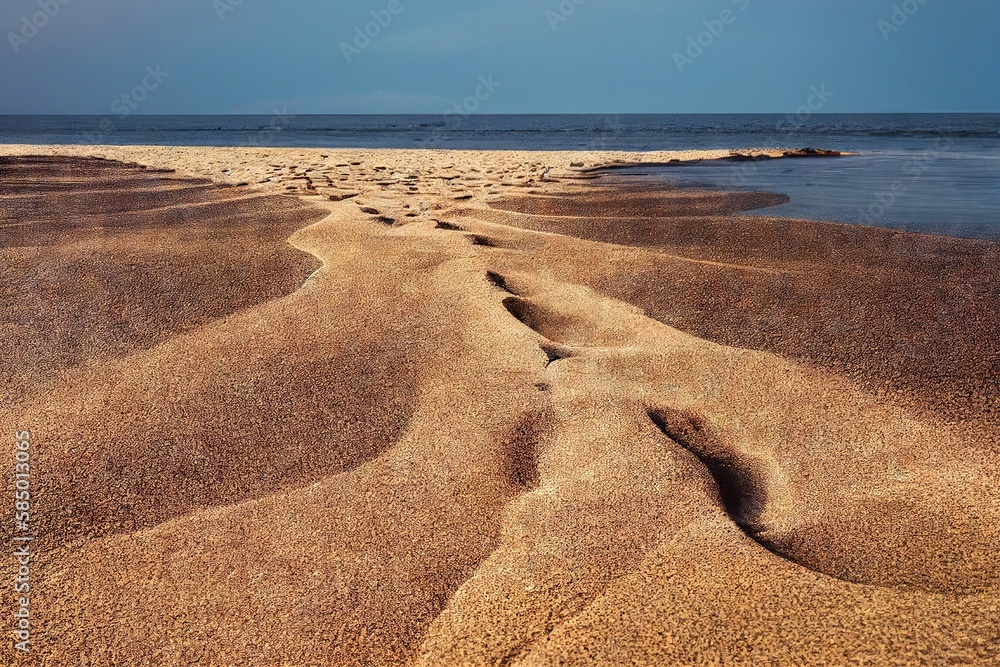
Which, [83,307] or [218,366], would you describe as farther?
[83,307]

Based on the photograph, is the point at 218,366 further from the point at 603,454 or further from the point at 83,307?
the point at 603,454

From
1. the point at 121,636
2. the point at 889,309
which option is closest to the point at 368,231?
the point at 889,309

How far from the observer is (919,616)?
1.23 meters

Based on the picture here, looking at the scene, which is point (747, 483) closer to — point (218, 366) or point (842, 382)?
point (842, 382)

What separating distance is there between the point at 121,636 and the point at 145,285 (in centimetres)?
206

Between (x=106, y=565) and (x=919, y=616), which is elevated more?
(x=919, y=616)

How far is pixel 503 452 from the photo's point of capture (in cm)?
182

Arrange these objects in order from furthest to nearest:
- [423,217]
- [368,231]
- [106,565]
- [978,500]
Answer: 1. [423,217]
2. [368,231]
3. [978,500]
4. [106,565]

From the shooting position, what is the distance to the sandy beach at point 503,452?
1.27 meters

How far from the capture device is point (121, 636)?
1.27 meters

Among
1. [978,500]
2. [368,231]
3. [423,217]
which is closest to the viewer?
[978,500]

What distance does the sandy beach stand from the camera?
1.27 m

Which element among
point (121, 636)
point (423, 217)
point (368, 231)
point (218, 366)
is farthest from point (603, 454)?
point (423, 217)

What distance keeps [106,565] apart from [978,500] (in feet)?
6.01
